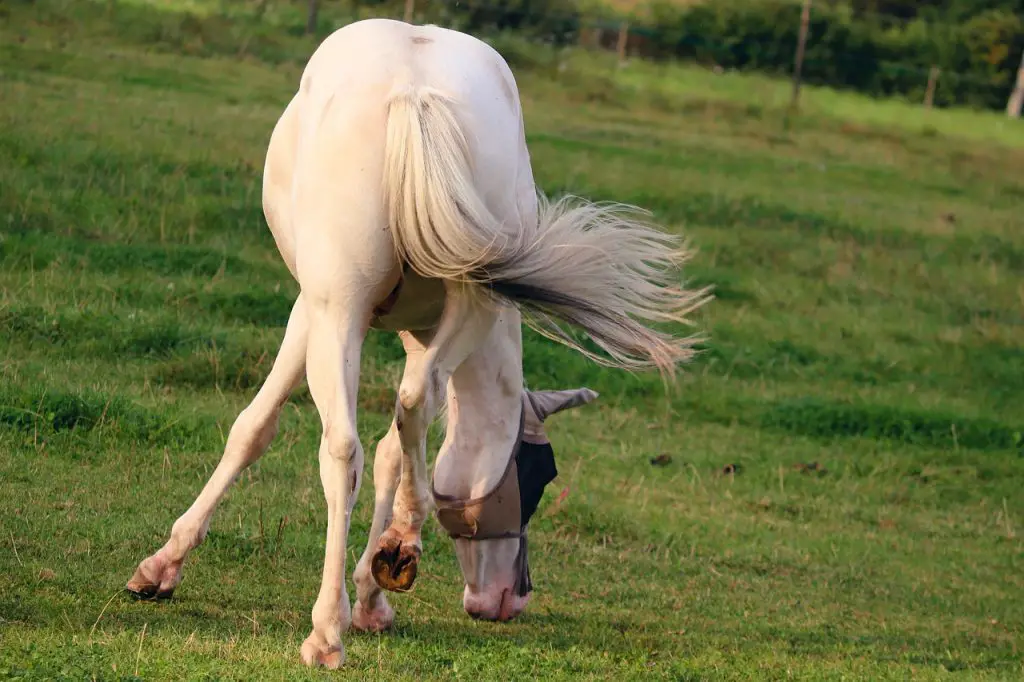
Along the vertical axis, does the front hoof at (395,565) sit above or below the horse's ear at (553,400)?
below

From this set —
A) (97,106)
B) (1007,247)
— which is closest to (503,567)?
(97,106)

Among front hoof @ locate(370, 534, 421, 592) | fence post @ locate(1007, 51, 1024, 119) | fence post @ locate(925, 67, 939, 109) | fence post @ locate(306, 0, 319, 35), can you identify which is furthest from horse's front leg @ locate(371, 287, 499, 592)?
fence post @ locate(1007, 51, 1024, 119)

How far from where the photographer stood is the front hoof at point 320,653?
4.22m

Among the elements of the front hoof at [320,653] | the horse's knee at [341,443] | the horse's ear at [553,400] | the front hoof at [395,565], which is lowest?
the front hoof at [320,653]

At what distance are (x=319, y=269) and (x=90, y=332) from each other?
A: 4439 mm

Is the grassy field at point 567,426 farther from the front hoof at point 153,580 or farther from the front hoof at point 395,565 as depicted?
the front hoof at point 395,565

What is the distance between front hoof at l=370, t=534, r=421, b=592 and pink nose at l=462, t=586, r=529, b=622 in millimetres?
585

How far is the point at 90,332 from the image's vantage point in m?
8.41

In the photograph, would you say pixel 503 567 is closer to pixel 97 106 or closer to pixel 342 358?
pixel 342 358

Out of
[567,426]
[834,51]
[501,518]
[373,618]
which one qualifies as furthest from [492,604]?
[834,51]

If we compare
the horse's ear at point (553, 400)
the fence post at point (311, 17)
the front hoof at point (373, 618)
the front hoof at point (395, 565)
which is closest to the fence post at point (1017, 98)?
the fence post at point (311, 17)

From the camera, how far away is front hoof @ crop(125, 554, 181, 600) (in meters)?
4.93

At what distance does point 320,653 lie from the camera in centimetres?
424

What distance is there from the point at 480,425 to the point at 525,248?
81cm
